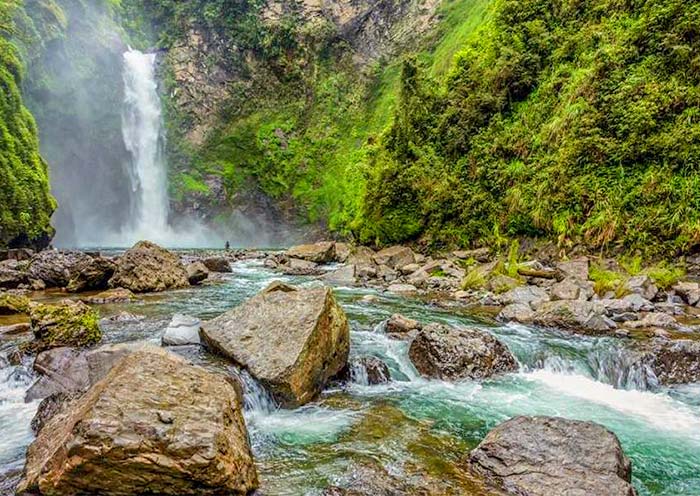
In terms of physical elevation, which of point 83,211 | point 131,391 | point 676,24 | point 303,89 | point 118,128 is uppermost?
point 303,89

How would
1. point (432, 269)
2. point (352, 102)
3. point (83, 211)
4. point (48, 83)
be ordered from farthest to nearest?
1. point (352, 102)
2. point (83, 211)
3. point (48, 83)
4. point (432, 269)

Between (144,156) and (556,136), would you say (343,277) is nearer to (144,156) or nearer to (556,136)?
(556,136)

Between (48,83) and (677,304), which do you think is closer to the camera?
(677,304)

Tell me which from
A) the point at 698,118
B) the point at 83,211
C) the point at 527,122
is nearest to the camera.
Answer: the point at 698,118

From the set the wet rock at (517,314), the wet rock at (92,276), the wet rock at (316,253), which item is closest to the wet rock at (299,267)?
the wet rock at (316,253)

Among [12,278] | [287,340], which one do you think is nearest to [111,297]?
[12,278]

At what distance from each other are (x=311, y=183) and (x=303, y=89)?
33.1 ft

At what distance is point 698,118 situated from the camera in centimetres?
1331

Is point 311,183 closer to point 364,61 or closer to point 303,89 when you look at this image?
point 303,89

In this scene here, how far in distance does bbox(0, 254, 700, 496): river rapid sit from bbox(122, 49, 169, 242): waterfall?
109 feet

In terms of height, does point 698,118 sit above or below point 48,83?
below

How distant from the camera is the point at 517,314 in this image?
392 inches

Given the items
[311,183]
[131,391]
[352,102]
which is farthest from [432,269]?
[352,102]

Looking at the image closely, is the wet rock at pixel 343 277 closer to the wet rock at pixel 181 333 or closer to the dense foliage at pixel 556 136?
the dense foliage at pixel 556 136
